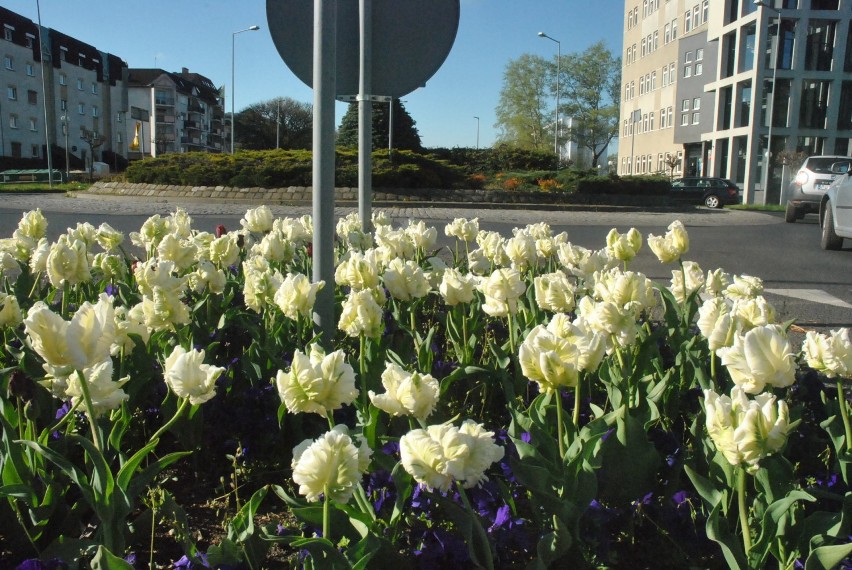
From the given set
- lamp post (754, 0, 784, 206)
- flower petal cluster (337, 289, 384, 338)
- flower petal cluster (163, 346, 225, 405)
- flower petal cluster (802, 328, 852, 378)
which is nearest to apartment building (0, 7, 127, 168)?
lamp post (754, 0, 784, 206)

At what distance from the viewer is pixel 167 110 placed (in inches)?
3829

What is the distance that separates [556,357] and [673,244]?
1795mm

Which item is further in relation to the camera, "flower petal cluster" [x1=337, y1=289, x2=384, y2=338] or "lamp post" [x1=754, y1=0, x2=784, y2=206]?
"lamp post" [x1=754, y1=0, x2=784, y2=206]

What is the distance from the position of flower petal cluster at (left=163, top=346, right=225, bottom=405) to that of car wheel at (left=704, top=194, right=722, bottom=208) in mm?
36824

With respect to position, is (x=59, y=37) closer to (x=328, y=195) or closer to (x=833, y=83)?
(x=833, y=83)

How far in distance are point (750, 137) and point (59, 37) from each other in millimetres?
64955

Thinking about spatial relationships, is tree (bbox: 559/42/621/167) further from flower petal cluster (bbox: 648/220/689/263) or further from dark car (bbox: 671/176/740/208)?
flower petal cluster (bbox: 648/220/689/263)

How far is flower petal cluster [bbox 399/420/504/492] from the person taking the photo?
1330 mm

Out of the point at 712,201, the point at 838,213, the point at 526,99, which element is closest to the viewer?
the point at 838,213

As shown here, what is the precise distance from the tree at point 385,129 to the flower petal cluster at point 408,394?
33.1 m

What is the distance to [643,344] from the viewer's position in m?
2.62

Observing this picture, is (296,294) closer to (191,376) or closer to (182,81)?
(191,376)

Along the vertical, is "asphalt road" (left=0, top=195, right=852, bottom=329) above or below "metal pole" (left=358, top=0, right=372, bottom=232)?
below

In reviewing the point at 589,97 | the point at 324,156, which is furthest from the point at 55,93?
the point at 324,156
